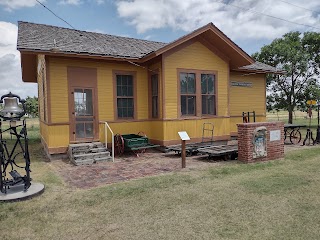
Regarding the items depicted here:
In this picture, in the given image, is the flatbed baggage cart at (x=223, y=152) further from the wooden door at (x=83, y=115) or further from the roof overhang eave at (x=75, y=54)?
the roof overhang eave at (x=75, y=54)

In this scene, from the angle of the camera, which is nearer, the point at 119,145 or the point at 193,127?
the point at 119,145

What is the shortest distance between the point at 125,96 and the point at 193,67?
10.5 feet

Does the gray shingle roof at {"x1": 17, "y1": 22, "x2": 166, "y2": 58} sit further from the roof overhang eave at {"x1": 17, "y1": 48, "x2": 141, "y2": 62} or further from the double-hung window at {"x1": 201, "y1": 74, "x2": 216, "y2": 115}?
the double-hung window at {"x1": 201, "y1": 74, "x2": 216, "y2": 115}

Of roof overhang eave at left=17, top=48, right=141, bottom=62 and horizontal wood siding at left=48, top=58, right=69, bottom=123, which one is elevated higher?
roof overhang eave at left=17, top=48, right=141, bottom=62

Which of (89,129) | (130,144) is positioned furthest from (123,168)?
(89,129)

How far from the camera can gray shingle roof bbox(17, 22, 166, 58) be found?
30.9 feet

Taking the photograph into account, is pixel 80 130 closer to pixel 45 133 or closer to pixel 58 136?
pixel 58 136

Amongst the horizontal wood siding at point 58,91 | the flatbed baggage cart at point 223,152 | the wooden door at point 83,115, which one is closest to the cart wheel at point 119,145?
the wooden door at point 83,115

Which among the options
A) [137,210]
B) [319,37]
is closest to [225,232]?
[137,210]

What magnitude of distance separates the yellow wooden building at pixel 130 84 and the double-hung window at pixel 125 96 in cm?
4

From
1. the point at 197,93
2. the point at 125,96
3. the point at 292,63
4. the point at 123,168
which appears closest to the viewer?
the point at 123,168

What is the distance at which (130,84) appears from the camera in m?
11.3

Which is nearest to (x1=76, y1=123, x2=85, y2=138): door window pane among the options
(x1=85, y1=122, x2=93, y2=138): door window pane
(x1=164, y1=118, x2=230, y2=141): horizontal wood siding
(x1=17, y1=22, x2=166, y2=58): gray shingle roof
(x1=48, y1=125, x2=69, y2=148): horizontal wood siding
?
(x1=85, y1=122, x2=93, y2=138): door window pane

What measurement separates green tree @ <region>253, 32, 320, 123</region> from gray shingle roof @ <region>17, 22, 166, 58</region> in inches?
547
